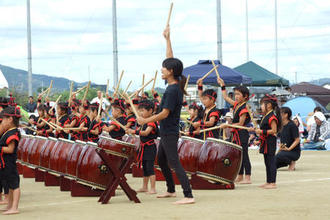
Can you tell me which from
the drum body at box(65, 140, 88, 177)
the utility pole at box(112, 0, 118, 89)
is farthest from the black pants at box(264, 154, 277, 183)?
the utility pole at box(112, 0, 118, 89)

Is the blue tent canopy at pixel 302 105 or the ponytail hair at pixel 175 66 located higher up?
the ponytail hair at pixel 175 66

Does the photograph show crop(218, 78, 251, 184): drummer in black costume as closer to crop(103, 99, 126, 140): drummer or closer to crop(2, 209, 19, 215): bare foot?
crop(103, 99, 126, 140): drummer

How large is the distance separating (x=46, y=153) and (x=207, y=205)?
173 inches

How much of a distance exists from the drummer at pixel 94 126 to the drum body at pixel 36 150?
848 mm

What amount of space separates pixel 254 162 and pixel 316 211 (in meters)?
8.15

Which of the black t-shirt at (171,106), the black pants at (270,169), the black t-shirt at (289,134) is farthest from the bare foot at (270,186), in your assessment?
the black t-shirt at (289,134)

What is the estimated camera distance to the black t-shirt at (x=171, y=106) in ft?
25.0

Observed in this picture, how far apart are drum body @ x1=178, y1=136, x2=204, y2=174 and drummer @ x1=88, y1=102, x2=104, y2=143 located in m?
1.75

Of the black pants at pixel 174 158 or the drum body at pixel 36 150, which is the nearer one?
the black pants at pixel 174 158

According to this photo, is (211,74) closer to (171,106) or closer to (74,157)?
(74,157)

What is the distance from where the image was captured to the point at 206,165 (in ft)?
30.7

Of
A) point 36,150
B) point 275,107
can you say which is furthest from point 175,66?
point 36,150

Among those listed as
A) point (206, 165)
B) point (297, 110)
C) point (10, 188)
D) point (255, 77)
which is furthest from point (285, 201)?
point (255, 77)

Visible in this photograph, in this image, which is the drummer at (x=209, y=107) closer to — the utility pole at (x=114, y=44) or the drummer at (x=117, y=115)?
the drummer at (x=117, y=115)
